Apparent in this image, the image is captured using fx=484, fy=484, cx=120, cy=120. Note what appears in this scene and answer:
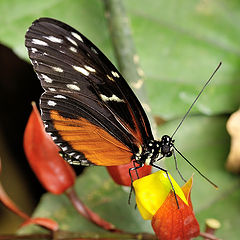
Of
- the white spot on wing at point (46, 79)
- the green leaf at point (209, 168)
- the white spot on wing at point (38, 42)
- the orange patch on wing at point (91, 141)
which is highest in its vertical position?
the white spot on wing at point (38, 42)

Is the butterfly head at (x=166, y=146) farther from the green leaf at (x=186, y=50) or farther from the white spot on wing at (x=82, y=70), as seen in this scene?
the green leaf at (x=186, y=50)

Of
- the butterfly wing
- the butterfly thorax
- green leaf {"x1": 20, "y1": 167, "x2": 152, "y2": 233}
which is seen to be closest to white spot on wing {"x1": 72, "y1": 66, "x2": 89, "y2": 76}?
the butterfly wing

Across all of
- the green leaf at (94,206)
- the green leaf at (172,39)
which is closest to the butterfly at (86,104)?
the green leaf at (94,206)

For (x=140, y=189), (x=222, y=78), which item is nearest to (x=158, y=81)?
(x=222, y=78)

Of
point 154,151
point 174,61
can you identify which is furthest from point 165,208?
point 174,61

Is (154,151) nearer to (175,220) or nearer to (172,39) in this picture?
(175,220)

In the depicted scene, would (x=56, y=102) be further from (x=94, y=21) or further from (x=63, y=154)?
(x=94, y=21)

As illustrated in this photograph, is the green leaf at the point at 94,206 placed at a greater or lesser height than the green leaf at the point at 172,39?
lesser
